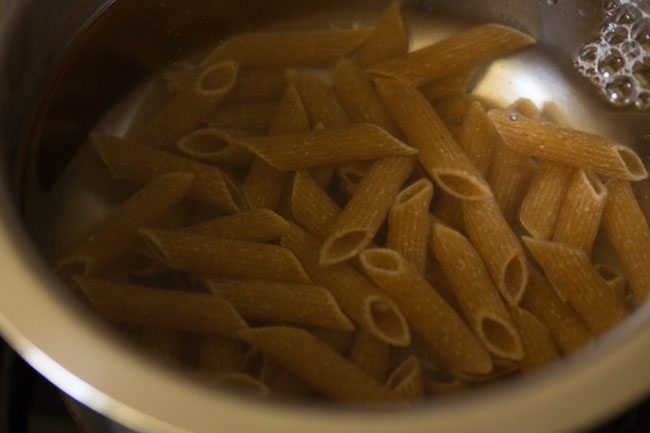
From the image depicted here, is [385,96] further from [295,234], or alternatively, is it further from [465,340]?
[465,340]

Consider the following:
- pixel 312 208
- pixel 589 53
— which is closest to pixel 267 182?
pixel 312 208

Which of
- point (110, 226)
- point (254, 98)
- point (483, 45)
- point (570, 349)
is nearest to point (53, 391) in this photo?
point (110, 226)

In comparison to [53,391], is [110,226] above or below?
above

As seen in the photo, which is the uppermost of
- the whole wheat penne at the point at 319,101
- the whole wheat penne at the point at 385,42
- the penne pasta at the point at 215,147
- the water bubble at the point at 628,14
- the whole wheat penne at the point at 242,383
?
the water bubble at the point at 628,14

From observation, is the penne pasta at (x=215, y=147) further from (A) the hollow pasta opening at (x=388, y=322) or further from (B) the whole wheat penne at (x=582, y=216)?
(B) the whole wheat penne at (x=582, y=216)

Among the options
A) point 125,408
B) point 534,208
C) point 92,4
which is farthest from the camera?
point 92,4

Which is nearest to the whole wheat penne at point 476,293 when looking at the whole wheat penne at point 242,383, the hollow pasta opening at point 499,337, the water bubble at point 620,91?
the hollow pasta opening at point 499,337
